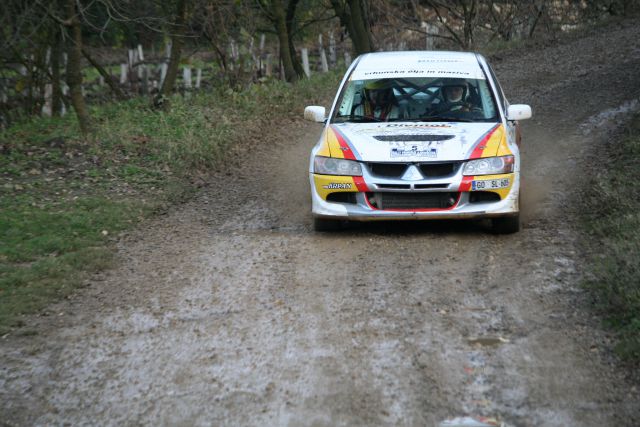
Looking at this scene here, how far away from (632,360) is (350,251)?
3309mm

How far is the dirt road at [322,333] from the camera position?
468 centimetres

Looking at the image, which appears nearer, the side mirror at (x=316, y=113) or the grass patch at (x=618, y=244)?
the grass patch at (x=618, y=244)

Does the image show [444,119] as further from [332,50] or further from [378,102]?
[332,50]

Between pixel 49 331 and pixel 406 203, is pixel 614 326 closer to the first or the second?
pixel 406 203

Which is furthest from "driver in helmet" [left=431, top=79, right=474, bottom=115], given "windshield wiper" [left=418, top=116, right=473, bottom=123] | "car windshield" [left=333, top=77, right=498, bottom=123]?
"windshield wiper" [left=418, top=116, right=473, bottom=123]

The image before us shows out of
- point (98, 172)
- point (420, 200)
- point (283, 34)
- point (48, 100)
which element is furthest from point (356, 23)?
point (420, 200)

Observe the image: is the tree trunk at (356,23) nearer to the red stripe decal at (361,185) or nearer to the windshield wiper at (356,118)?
the windshield wiper at (356,118)

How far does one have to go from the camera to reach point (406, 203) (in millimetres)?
8070

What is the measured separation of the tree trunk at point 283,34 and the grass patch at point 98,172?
2594mm

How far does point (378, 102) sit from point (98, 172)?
4.70 metres

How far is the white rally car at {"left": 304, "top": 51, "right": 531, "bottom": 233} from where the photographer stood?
316 inches

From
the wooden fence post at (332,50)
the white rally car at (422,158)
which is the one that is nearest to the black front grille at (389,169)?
the white rally car at (422,158)

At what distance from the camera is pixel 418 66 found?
31.1 feet

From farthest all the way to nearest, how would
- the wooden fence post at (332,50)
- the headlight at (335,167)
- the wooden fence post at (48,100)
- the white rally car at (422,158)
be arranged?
the wooden fence post at (332,50), the wooden fence post at (48,100), the headlight at (335,167), the white rally car at (422,158)
